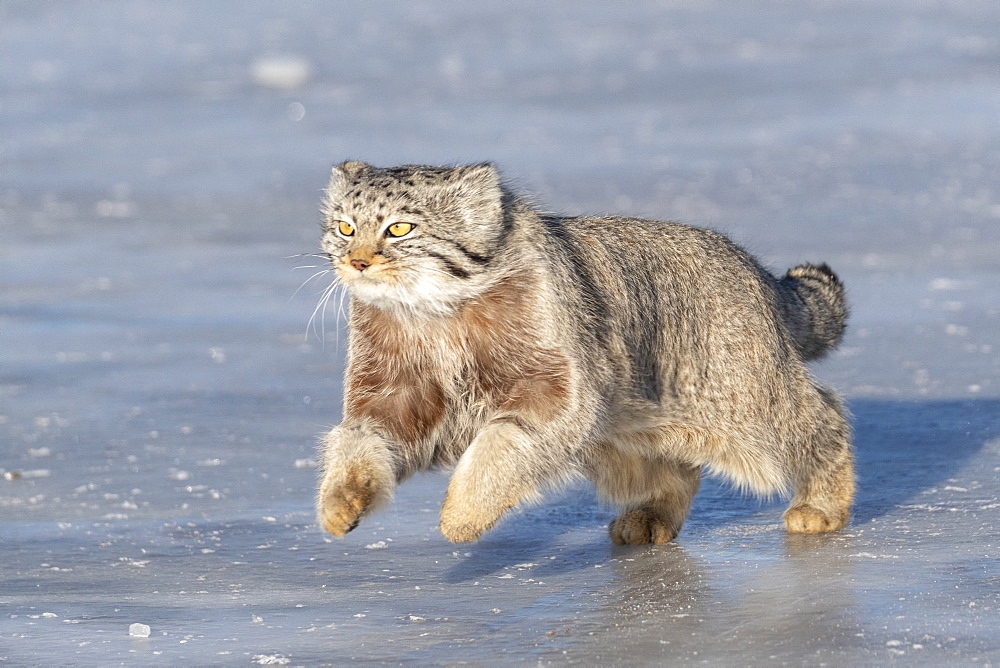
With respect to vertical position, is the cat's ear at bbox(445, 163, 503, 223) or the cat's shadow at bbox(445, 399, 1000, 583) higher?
the cat's ear at bbox(445, 163, 503, 223)

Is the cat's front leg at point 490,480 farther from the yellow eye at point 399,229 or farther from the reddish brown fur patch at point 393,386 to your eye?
the yellow eye at point 399,229

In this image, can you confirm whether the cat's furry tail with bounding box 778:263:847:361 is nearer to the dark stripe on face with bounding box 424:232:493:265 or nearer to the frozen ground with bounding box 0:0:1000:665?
the frozen ground with bounding box 0:0:1000:665

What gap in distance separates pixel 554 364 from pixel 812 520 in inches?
49.4

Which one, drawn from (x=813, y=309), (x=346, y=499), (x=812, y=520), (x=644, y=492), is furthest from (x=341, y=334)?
(x=346, y=499)

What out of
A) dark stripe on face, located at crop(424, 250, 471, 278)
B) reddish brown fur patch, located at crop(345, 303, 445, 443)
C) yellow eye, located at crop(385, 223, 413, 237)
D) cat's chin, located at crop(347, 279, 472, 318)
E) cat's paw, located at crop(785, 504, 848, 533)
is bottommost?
cat's paw, located at crop(785, 504, 848, 533)

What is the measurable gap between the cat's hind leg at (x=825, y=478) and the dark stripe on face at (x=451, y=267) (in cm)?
165

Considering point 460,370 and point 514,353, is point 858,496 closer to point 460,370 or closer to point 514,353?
point 514,353

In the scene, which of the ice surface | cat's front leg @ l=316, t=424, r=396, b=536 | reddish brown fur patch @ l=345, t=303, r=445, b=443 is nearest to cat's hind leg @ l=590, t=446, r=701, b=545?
reddish brown fur patch @ l=345, t=303, r=445, b=443

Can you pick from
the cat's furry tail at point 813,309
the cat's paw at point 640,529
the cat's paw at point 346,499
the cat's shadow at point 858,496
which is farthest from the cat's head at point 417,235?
the cat's furry tail at point 813,309

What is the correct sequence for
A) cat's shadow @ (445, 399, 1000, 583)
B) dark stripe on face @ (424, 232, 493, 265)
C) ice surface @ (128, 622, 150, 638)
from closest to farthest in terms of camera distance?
1. ice surface @ (128, 622, 150, 638)
2. dark stripe on face @ (424, 232, 493, 265)
3. cat's shadow @ (445, 399, 1000, 583)

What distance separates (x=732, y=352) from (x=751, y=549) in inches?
32.3

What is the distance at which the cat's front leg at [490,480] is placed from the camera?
520 cm

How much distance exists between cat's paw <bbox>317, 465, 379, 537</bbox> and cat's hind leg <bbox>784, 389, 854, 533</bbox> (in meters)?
1.72

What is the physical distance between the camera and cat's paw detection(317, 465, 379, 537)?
5148mm
